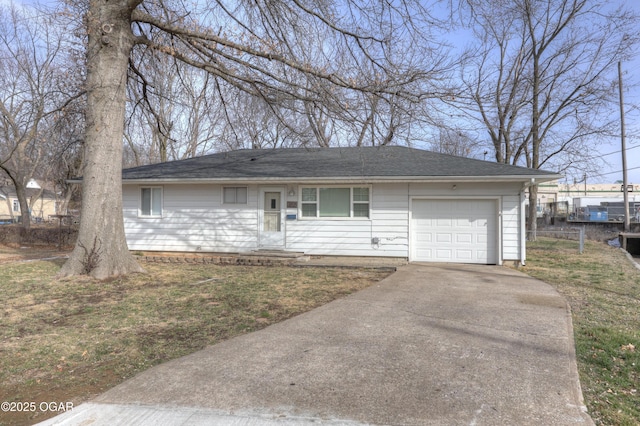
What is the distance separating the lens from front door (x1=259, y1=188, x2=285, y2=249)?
12.0 metres

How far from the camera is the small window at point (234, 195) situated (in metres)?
12.2

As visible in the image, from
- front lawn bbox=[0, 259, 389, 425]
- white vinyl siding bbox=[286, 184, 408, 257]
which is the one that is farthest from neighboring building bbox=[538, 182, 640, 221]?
front lawn bbox=[0, 259, 389, 425]

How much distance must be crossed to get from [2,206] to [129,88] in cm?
5004

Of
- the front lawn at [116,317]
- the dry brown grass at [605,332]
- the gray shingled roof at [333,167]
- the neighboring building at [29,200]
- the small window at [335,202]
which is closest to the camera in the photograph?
the dry brown grass at [605,332]

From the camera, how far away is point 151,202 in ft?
41.8

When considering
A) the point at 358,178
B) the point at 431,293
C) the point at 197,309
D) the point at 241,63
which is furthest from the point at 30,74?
the point at 431,293

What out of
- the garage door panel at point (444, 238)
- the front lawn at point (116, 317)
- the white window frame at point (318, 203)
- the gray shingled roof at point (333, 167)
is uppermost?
the gray shingled roof at point (333, 167)

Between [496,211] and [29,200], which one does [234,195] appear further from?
[29,200]

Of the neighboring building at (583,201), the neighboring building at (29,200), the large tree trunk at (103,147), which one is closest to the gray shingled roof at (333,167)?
the large tree trunk at (103,147)

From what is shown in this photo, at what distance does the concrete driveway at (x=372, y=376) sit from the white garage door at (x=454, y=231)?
5.47 metres

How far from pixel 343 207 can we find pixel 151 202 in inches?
242

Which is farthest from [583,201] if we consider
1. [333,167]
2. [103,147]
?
[103,147]

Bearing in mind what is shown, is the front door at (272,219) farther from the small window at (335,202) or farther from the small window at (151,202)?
the small window at (151,202)

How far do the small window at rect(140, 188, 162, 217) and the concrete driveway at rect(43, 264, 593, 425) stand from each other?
8.81m
